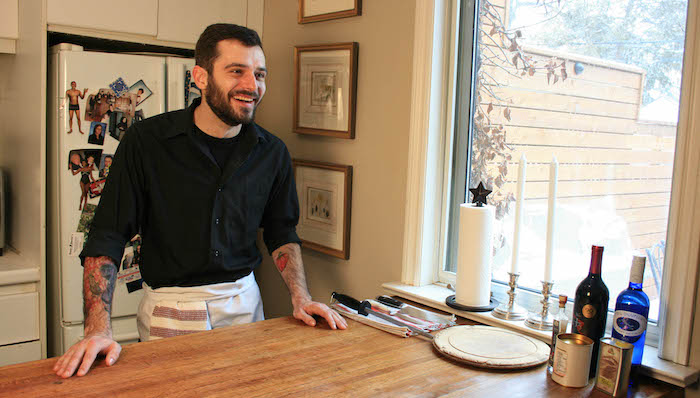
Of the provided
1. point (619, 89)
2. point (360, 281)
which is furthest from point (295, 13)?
point (619, 89)

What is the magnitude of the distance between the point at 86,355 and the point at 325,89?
1.31m

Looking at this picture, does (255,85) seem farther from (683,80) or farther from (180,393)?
(683,80)

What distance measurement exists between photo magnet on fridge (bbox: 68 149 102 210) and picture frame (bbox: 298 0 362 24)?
961 mm

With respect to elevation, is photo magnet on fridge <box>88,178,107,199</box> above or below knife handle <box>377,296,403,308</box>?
above

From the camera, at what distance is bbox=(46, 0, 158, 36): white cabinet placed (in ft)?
7.23

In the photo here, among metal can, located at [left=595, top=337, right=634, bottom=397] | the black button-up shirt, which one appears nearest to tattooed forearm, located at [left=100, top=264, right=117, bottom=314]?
the black button-up shirt

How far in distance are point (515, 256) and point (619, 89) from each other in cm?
52

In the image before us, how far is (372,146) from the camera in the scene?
212 cm

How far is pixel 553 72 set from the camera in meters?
1.74

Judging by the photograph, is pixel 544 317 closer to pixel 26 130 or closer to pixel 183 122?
pixel 183 122

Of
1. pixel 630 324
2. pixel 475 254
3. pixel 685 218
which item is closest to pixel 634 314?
pixel 630 324

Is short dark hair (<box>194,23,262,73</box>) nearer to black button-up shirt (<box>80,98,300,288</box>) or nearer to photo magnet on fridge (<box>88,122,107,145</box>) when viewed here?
black button-up shirt (<box>80,98,300,288</box>)

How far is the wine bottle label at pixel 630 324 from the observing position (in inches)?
52.2

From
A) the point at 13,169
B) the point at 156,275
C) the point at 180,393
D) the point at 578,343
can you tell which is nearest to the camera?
the point at 180,393
